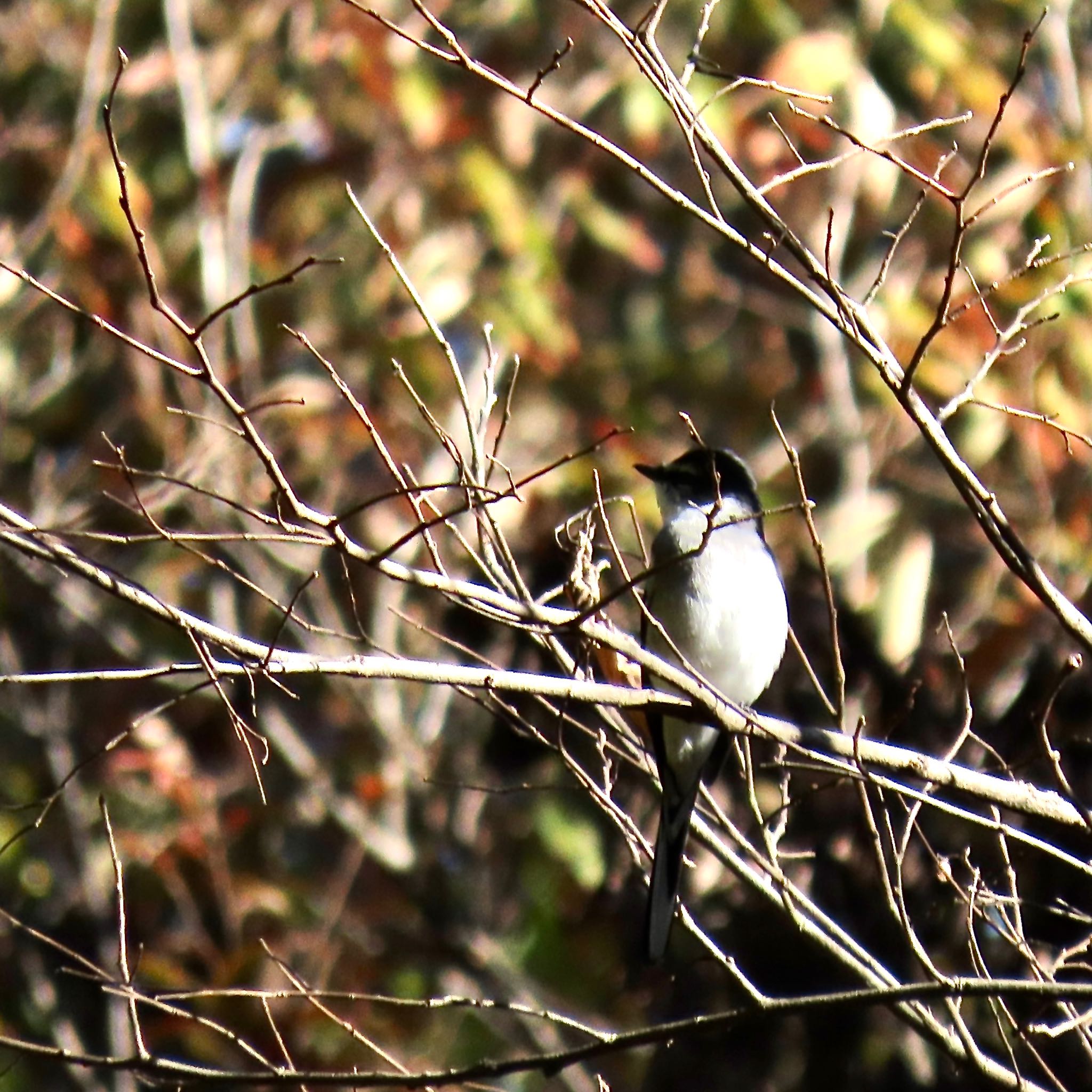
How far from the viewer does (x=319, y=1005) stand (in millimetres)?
2988

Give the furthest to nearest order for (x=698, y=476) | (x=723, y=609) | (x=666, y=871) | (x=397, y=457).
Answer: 1. (x=397, y=457)
2. (x=698, y=476)
3. (x=723, y=609)
4. (x=666, y=871)

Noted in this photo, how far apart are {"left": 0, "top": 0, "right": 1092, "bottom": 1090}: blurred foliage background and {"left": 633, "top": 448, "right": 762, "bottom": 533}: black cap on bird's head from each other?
0.80 metres

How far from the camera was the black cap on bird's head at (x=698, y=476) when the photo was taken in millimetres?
5004

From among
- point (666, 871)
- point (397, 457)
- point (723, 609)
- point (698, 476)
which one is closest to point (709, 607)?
point (723, 609)

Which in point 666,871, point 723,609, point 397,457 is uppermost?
point 397,457

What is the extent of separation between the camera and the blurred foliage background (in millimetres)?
6496

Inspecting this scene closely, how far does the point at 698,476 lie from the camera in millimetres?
5016

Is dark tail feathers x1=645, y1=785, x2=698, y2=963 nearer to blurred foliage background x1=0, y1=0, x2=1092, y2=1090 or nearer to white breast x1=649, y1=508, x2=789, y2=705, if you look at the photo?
white breast x1=649, y1=508, x2=789, y2=705

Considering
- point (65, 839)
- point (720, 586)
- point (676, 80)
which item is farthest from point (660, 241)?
point (676, 80)

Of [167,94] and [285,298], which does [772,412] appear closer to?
[285,298]

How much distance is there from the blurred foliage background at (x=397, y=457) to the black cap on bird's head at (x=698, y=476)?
805 millimetres

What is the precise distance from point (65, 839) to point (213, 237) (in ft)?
8.58

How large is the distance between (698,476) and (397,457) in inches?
115

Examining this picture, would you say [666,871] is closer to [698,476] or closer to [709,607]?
[709,607]
